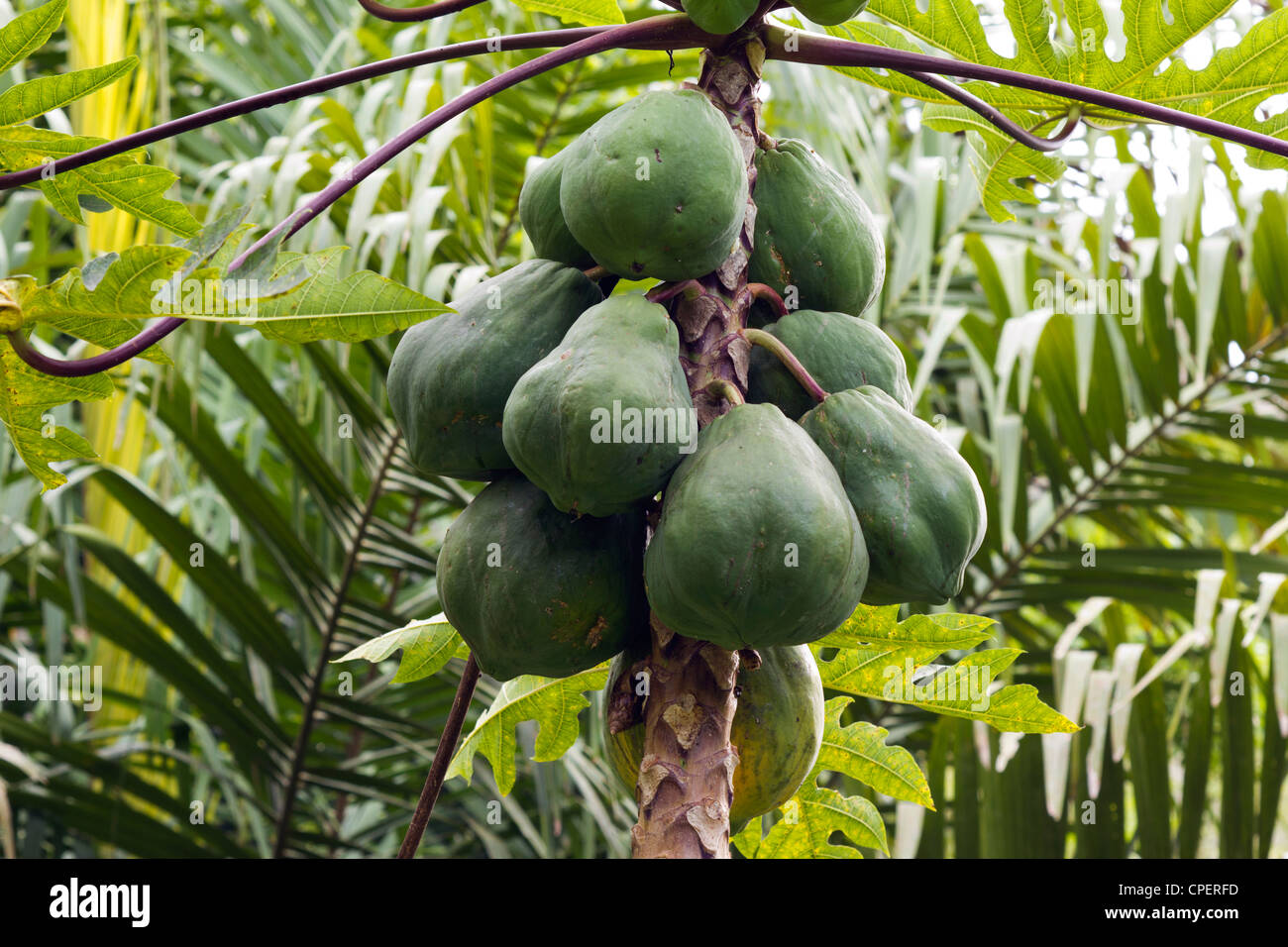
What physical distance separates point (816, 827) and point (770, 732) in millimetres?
451

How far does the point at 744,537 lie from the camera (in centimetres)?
88

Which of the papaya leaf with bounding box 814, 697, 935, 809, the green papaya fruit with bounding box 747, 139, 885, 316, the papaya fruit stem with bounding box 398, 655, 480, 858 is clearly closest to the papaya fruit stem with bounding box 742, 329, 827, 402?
the green papaya fruit with bounding box 747, 139, 885, 316

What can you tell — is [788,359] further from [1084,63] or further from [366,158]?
[1084,63]

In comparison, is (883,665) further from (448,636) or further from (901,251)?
(901,251)

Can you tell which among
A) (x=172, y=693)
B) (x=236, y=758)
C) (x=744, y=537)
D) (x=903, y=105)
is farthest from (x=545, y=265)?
(x=903, y=105)

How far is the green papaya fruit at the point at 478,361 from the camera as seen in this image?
1041 millimetres

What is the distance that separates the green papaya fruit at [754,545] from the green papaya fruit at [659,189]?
17 cm

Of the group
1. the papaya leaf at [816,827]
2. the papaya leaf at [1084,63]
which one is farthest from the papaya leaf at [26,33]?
the papaya leaf at [816,827]

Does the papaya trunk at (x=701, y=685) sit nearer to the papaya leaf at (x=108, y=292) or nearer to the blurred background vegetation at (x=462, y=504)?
the papaya leaf at (x=108, y=292)

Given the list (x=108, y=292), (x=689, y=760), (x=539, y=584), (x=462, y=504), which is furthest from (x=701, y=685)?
(x=462, y=504)

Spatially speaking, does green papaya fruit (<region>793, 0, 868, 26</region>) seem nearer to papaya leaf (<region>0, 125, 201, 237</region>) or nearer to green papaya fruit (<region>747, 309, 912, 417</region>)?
green papaya fruit (<region>747, 309, 912, 417</region>)

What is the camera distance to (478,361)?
41.1 inches
